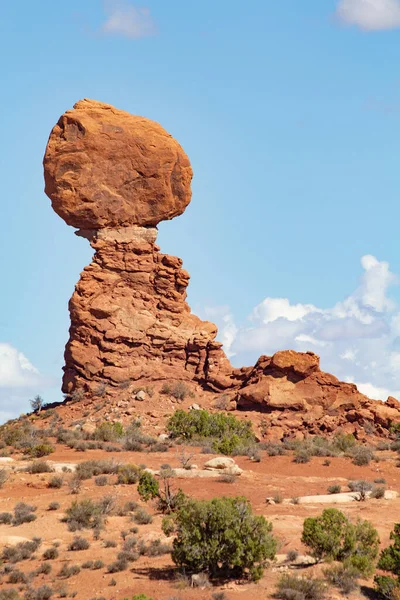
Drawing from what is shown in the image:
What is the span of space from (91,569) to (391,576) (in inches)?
210

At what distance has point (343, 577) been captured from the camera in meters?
14.4

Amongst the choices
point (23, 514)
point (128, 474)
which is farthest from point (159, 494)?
point (23, 514)

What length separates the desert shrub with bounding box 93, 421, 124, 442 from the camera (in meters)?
31.4

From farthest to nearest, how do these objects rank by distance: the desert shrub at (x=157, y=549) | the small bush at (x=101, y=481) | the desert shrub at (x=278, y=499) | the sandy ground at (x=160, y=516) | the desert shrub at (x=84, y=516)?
the small bush at (x=101, y=481) < the desert shrub at (x=278, y=499) < the desert shrub at (x=84, y=516) < the desert shrub at (x=157, y=549) < the sandy ground at (x=160, y=516)

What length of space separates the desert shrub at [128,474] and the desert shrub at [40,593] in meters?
8.32

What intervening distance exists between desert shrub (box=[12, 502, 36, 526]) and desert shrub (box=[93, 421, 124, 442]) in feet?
35.3

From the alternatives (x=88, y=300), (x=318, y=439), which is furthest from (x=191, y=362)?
(x=318, y=439)

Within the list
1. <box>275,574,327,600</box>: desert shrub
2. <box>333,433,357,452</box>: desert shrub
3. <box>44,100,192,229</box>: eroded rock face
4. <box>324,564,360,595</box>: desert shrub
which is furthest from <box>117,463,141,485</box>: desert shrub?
<box>44,100,192,229</box>: eroded rock face

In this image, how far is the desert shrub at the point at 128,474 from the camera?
2264 centimetres

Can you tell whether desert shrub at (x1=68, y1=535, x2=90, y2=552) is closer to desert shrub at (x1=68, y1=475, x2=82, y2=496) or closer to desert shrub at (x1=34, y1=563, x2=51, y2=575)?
desert shrub at (x1=34, y1=563, x2=51, y2=575)

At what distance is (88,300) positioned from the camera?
3875 centimetres

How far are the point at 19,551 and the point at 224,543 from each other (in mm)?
4195

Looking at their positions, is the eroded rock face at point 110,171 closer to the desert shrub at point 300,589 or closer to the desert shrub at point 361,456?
the desert shrub at point 361,456

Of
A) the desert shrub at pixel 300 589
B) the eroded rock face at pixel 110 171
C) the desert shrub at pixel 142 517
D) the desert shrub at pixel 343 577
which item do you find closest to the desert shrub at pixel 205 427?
the eroded rock face at pixel 110 171
